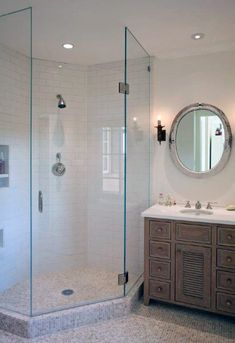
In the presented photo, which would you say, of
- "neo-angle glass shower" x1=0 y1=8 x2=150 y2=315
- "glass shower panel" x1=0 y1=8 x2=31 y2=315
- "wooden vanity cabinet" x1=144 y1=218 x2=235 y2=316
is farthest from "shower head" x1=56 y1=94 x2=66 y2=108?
"wooden vanity cabinet" x1=144 y1=218 x2=235 y2=316

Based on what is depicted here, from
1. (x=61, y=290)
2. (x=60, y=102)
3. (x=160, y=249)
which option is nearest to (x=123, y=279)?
(x=160, y=249)

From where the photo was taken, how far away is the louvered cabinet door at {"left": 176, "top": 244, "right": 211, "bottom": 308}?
8.19 ft

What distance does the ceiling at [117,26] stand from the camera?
213 cm

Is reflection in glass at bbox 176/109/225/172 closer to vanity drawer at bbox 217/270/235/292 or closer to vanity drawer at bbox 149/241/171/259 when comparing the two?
vanity drawer at bbox 149/241/171/259

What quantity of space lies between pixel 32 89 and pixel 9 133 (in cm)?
58

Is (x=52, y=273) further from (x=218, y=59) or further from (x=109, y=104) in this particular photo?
(x=218, y=59)

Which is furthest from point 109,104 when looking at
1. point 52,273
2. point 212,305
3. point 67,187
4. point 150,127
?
point 212,305

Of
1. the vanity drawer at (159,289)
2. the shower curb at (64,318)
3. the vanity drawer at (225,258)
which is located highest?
the vanity drawer at (225,258)

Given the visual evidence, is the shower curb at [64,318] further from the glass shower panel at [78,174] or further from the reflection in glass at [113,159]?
the reflection in glass at [113,159]

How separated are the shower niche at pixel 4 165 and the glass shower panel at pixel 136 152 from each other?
1.23 m

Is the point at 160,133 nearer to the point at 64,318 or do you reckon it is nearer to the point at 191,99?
the point at 191,99

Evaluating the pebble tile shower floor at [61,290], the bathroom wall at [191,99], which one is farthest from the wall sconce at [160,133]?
the pebble tile shower floor at [61,290]

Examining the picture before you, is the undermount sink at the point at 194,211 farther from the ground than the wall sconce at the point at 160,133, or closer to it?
closer to it

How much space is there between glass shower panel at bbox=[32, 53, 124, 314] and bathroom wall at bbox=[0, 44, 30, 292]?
0.12 metres
